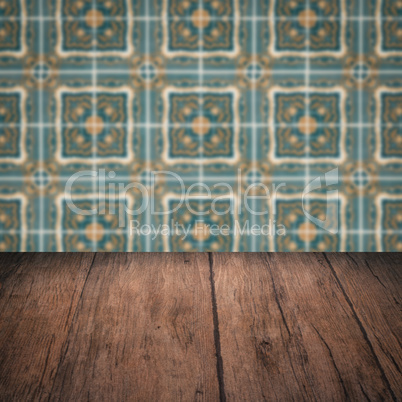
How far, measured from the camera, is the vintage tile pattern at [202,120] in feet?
4.49

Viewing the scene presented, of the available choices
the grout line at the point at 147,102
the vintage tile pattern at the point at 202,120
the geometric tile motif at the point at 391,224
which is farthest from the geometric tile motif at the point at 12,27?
the geometric tile motif at the point at 391,224

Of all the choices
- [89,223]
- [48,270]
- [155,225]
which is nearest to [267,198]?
[155,225]

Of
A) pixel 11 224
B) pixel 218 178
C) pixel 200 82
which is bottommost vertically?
pixel 11 224

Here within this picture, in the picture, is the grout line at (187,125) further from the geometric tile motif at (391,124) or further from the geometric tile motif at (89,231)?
the geometric tile motif at (89,231)

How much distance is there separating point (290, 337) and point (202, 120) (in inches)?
25.5

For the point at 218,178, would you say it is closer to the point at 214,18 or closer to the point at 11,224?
the point at 214,18

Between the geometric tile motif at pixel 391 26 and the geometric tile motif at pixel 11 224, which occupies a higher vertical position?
the geometric tile motif at pixel 391 26

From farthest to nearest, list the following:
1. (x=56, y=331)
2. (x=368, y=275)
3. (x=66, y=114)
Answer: (x=66, y=114) → (x=368, y=275) → (x=56, y=331)

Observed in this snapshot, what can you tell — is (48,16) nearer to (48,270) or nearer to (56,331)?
(48,270)

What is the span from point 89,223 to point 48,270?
18cm

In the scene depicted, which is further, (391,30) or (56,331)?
(391,30)

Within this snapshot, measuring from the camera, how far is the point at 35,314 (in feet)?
3.53

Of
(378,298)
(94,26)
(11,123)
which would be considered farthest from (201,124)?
(378,298)

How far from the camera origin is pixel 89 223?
143 centimetres
